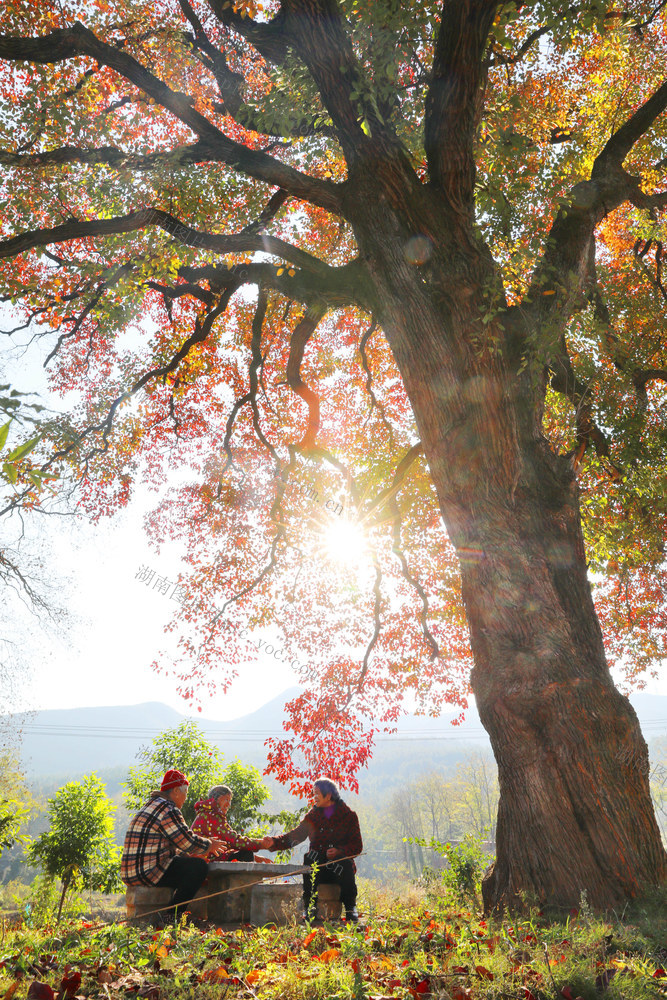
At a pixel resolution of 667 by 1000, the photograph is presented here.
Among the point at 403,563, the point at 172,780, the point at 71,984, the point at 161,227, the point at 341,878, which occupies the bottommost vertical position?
the point at 341,878

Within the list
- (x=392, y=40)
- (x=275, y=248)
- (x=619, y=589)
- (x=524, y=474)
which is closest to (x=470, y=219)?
(x=392, y=40)

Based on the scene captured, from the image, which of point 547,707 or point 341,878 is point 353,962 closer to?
point 547,707

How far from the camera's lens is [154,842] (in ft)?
15.3

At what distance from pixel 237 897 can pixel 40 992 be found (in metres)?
4.20

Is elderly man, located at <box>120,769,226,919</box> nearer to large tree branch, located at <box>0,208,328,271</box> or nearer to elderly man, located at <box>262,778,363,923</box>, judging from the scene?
elderly man, located at <box>262,778,363,923</box>

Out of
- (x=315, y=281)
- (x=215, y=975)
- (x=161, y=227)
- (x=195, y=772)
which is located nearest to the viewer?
(x=215, y=975)

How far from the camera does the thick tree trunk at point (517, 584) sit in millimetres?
3605

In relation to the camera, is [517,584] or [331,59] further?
[331,59]

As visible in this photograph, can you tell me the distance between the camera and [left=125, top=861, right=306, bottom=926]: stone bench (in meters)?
4.63

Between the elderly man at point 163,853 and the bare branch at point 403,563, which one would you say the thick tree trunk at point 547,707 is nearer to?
the elderly man at point 163,853

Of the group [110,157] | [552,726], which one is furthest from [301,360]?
[552,726]

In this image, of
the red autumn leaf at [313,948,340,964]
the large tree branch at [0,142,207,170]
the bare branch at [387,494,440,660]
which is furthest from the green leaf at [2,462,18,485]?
the bare branch at [387,494,440,660]

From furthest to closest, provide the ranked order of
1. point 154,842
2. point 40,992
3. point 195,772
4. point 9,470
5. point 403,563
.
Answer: point 195,772 < point 403,563 < point 154,842 < point 40,992 < point 9,470

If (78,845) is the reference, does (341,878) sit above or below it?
above
